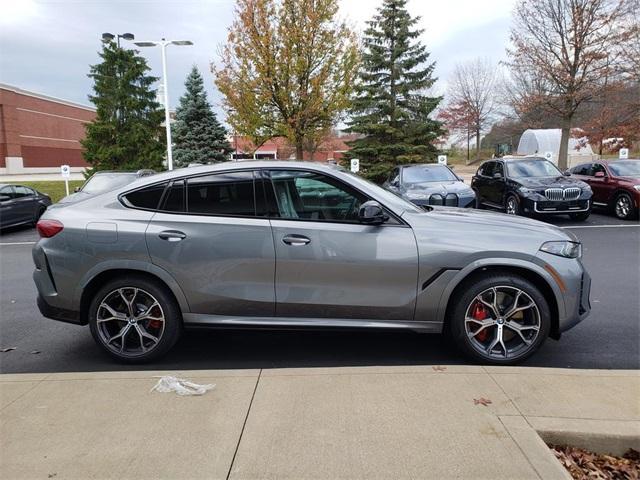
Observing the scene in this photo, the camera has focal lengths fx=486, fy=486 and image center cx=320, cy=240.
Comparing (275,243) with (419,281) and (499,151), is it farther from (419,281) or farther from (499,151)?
(499,151)

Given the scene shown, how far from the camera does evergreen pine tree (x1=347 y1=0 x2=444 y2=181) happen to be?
80.5 feet

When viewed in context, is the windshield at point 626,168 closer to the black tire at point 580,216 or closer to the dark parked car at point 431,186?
the black tire at point 580,216

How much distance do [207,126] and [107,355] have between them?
27.1 meters

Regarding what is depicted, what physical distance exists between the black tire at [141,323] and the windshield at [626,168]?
1358 cm

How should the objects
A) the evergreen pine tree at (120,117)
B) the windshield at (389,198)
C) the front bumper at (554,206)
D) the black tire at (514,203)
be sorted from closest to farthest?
the windshield at (389,198) → the front bumper at (554,206) → the black tire at (514,203) → the evergreen pine tree at (120,117)

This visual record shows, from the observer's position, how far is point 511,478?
8.06 feet

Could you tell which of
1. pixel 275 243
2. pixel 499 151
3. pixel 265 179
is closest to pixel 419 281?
pixel 275 243

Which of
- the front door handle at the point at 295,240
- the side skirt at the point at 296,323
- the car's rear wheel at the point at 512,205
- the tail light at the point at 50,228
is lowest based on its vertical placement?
the side skirt at the point at 296,323

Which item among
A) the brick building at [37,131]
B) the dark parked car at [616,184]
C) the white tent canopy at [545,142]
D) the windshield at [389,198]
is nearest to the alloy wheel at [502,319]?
the windshield at [389,198]

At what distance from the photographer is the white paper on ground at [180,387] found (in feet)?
11.2

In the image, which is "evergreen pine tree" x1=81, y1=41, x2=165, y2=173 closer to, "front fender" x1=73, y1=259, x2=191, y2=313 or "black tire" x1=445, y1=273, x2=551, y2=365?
"front fender" x1=73, y1=259, x2=191, y2=313

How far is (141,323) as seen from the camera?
13.4ft

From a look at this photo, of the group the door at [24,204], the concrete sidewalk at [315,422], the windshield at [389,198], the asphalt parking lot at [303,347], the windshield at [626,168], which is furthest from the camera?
the door at [24,204]

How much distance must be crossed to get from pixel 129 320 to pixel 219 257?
3.14 feet
